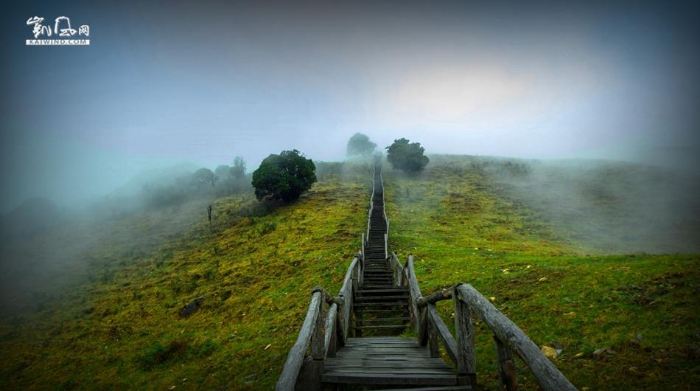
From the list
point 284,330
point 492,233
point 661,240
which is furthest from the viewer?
point 492,233

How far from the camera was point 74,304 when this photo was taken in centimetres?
1911

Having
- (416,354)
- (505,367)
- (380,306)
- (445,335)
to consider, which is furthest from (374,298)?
(505,367)

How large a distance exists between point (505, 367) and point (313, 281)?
13119 millimetres

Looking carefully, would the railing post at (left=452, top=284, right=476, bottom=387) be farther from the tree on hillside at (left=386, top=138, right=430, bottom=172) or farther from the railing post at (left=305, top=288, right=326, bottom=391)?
the tree on hillside at (left=386, top=138, right=430, bottom=172)

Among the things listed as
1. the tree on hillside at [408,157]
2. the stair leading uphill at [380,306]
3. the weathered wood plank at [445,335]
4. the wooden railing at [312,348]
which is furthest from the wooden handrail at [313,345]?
the tree on hillside at [408,157]

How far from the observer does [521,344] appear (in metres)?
2.41

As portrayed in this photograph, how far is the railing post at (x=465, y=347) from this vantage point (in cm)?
375

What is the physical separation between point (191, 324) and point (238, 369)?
6.40 meters

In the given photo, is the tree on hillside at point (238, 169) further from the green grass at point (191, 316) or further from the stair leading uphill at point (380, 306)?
the stair leading uphill at point (380, 306)

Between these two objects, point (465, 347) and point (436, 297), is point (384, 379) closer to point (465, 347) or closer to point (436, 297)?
point (465, 347)

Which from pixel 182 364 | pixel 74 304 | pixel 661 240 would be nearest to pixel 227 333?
pixel 182 364

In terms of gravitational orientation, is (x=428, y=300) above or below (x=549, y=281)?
above

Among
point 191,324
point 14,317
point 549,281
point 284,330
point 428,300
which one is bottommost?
point 14,317

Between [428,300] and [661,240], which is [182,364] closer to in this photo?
[428,300]
